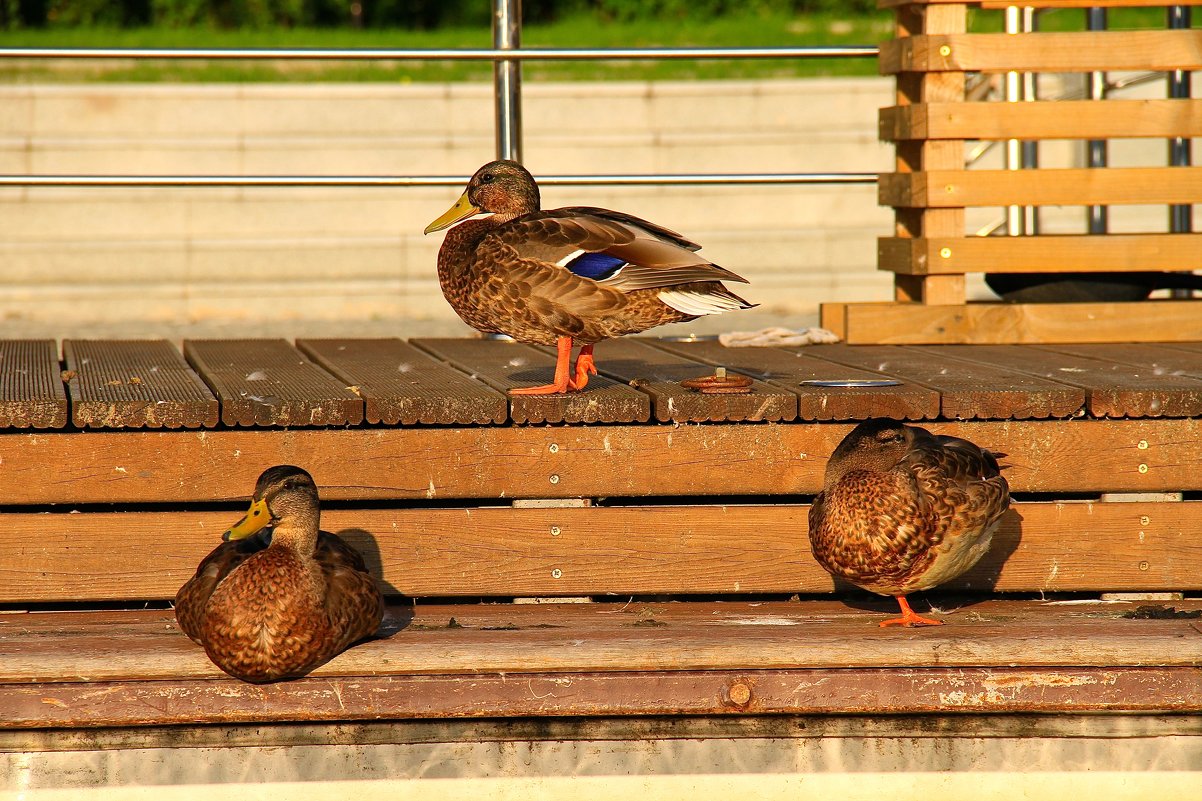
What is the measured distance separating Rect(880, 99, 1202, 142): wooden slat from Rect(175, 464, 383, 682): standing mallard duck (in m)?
3.02

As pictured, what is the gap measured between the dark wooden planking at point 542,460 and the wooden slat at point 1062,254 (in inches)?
62.0

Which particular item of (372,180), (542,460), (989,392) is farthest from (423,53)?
(989,392)

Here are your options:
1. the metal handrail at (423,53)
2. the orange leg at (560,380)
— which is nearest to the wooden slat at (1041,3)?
the metal handrail at (423,53)

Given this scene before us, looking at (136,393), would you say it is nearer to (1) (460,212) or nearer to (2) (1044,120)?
(1) (460,212)

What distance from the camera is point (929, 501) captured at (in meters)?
3.78

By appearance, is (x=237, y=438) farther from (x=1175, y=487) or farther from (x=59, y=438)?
(x=1175, y=487)

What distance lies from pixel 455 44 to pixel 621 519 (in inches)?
499

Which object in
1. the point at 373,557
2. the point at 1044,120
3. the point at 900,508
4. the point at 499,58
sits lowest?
the point at 373,557

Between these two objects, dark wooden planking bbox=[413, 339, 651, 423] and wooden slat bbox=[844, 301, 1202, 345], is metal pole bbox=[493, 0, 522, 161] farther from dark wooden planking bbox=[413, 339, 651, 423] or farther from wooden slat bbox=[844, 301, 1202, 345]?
wooden slat bbox=[844, 301, 1202, 345]

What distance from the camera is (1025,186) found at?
5637mm

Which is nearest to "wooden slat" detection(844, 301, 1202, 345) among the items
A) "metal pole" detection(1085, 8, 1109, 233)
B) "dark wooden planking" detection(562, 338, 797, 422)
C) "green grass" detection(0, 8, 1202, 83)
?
"metal pole" detection(1085, 8, 1109, 233)

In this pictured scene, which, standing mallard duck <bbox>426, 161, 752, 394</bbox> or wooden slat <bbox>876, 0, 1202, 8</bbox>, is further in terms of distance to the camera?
wooden slat <bbox>876, 0, 1202, 8</bbox>

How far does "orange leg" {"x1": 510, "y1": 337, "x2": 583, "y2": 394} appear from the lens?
417 cm

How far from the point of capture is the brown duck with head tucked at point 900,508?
378 cm
